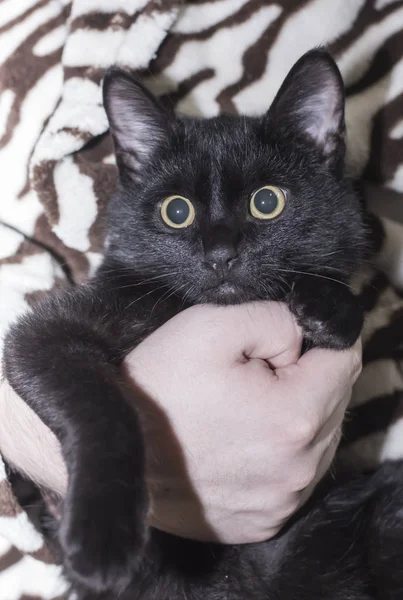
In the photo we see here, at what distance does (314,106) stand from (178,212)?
1.27ft

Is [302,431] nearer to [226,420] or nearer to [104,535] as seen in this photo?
[226,420]

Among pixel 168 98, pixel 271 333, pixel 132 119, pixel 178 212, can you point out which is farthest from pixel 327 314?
pixel 168 98

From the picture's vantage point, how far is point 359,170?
1367 millimetres

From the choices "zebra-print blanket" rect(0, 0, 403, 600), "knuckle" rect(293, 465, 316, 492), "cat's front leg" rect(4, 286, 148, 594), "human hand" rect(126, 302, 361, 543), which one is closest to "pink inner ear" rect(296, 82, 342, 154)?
"zebra-print blanket" rect(0, 0, 403, 600)

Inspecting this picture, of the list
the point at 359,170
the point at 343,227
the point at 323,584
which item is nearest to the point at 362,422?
the point at 323,584

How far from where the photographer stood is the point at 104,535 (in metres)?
0.73

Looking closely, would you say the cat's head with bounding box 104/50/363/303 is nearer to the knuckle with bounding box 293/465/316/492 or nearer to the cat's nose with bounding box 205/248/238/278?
the cat's nose with bounding box 205/248/238/278

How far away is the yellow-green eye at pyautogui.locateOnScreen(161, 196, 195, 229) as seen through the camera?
1.17 meters

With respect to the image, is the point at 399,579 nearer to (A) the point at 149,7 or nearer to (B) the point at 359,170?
(B) the point at 359,170

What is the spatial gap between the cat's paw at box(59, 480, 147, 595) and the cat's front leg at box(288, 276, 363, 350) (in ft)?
1.56

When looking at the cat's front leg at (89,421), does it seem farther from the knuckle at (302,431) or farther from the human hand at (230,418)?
the knuckle at (302,431)

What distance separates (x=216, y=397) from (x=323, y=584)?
0.49 meters

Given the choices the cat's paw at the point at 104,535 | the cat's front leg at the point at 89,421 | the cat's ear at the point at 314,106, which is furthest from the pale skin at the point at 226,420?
the cat's ear at the point at 314,106

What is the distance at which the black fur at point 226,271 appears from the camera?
1066 millimetres
